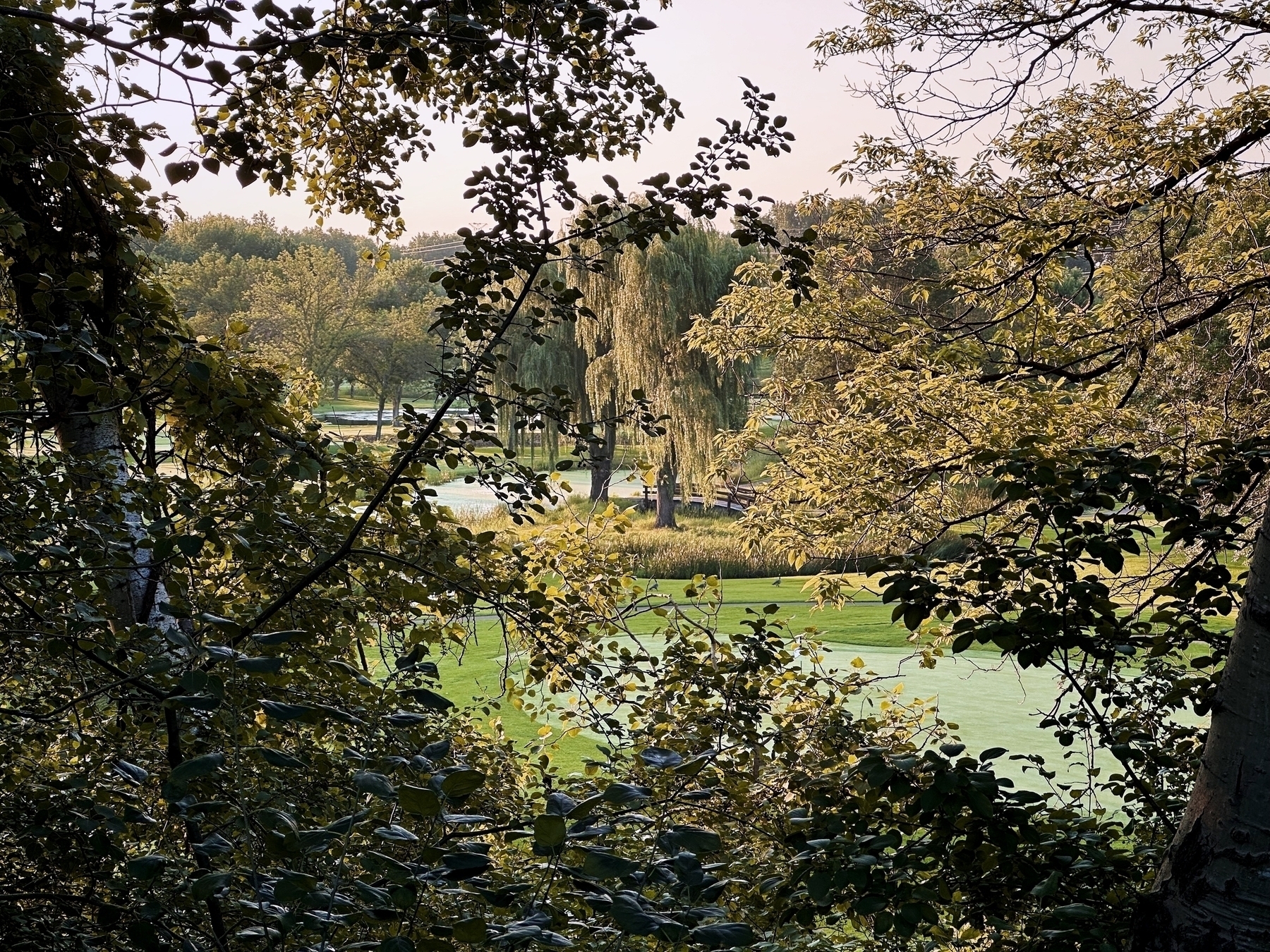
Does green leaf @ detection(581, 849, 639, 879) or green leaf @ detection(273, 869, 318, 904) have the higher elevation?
green leaf @ detection(581, 849, 639, 879)

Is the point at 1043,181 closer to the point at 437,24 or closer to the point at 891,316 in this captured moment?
the point at 891,316

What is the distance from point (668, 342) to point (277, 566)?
13082 mm

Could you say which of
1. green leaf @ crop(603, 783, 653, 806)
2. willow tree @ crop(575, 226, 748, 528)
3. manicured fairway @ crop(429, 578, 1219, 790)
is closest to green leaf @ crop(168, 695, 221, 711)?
green leaf @ crop(603, 783, 653, 806)

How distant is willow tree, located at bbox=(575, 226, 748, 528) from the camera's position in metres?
14.8

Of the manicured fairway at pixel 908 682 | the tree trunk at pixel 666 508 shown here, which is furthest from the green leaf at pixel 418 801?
the tree trunk at pixel 666 508

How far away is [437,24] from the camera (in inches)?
78.6

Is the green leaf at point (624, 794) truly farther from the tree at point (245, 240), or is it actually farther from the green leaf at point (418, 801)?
the tree at point (245, 240)

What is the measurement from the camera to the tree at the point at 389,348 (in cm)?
3738

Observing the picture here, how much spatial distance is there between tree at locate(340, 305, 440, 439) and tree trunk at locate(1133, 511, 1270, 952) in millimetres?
36490

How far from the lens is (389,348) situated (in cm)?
3862

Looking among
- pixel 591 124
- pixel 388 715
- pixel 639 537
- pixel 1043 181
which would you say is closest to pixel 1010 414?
pixel 1043 181

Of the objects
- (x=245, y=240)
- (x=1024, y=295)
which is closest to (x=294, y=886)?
(x=1024, y=295)

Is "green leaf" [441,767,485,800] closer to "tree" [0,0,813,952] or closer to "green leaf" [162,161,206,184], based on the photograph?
"tree" [0,0,813,952]

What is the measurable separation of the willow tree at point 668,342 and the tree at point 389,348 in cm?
2263
